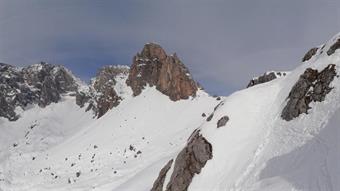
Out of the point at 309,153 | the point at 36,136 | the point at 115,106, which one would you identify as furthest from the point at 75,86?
the point at 309,153

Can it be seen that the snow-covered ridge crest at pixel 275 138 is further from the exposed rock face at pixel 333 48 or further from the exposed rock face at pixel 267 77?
the exposed rock face at pixel 267 77

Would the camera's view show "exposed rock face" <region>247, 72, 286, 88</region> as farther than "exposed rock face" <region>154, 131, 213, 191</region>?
Yes

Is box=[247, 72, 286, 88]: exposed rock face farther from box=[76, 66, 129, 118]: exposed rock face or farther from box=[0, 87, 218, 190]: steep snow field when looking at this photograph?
box=[76, 66, 129, 118]: exposed rock face

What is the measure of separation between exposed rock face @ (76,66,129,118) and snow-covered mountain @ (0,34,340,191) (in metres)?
0.37

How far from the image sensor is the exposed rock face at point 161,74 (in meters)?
81.2

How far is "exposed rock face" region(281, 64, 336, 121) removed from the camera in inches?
1299

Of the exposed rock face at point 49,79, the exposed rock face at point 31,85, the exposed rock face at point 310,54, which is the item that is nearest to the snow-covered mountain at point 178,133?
the exposed rock face at point 310,54

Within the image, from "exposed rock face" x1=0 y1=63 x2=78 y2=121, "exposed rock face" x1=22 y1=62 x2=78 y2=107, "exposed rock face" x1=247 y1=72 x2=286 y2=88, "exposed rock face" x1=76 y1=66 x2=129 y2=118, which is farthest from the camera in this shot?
"exposed rock face" x1=22 y1=62 x2=78 y2=107

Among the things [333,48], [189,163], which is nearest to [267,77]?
[333,48]

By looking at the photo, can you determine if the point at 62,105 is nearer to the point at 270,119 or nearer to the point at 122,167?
the point at 122,167

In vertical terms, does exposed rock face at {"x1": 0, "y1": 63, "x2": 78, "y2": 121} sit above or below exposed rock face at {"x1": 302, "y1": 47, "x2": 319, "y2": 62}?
above

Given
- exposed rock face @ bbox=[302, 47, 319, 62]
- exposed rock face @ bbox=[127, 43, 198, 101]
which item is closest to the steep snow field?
exposed rock face @ bbox=[127, 43, 198, 101]

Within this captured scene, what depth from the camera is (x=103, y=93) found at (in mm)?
108625

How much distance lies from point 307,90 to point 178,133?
109 feet
